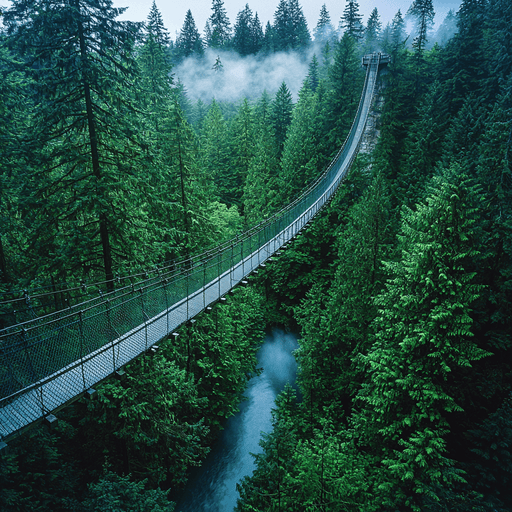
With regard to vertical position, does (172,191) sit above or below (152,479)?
above

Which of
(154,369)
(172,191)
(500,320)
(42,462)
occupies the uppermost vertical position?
(172,191)

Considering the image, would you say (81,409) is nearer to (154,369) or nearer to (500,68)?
(154,369)

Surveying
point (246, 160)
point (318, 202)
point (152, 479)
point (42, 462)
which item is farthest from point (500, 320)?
point (246, 160)

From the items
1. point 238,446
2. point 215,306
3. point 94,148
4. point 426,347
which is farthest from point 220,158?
point 426,347

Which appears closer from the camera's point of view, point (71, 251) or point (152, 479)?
point (71, 251)

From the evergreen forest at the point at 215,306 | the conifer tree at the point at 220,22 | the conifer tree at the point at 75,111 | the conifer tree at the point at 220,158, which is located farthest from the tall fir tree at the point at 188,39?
the conifer tree at the point at 75,111

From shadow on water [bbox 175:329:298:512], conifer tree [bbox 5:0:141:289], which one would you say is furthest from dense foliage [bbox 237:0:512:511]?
conifer tree [bbox 5:0:141:289]

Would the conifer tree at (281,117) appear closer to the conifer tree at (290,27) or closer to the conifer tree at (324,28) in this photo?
the conifer tree at (290,27)

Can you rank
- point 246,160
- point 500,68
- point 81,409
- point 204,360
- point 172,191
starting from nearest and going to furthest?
point 81,409 < point 204,360 < point 172,191 < point 500,68 < point 246,160

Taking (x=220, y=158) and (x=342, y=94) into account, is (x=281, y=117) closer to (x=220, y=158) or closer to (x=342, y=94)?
(x=342, y=94)
